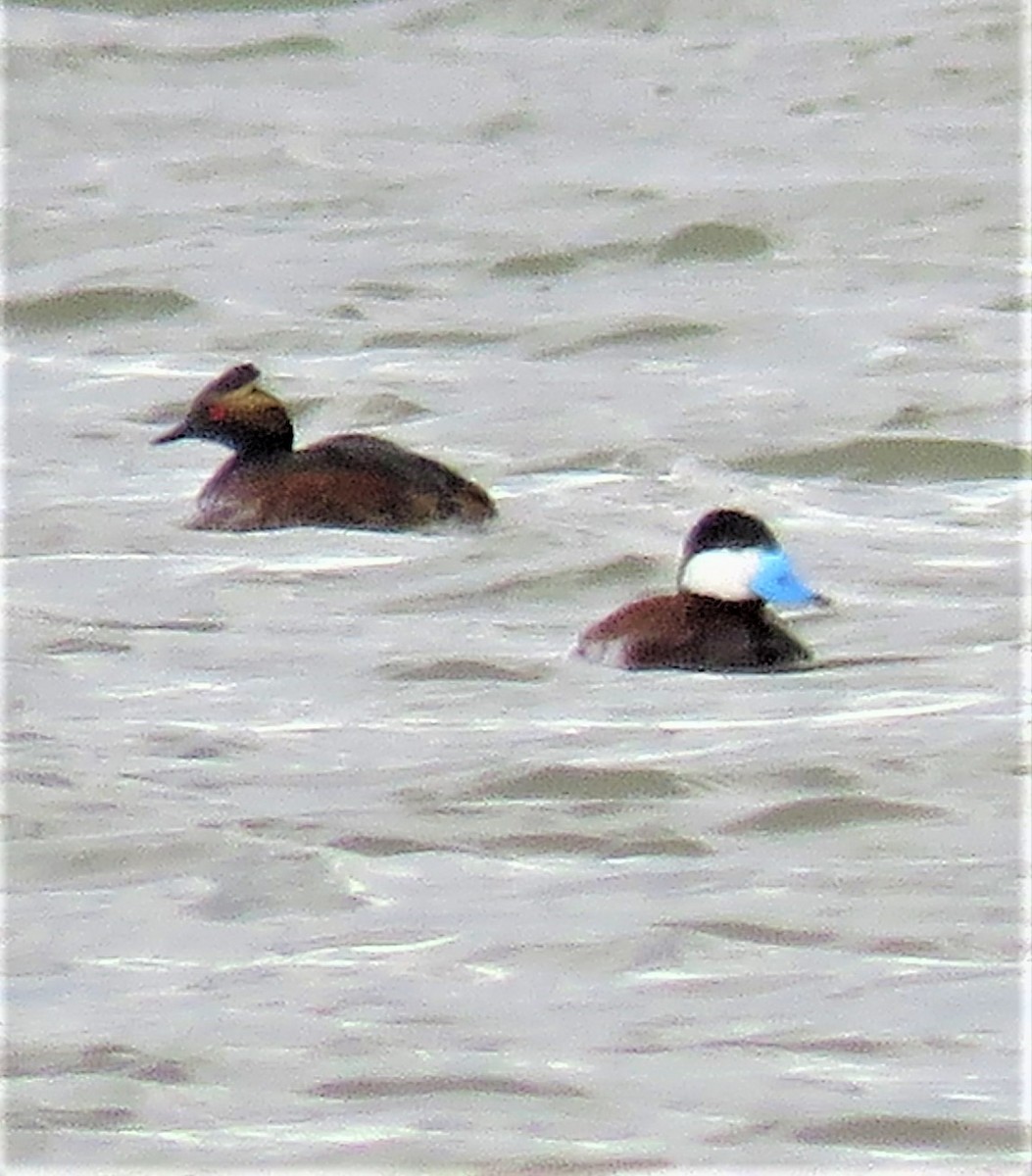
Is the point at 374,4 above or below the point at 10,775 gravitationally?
above

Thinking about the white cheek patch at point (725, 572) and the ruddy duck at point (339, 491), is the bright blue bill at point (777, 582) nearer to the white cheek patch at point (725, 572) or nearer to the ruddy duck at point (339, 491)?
the white cheek patch at point (725, 572)

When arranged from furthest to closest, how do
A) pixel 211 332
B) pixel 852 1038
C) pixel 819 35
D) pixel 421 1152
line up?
1. pixel 819 35
2. pixel 211 332
3. pixel 852 1038
4. pixel 421 1152

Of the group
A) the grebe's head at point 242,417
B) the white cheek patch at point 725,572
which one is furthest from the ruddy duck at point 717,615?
the grebe's head at point 242,417

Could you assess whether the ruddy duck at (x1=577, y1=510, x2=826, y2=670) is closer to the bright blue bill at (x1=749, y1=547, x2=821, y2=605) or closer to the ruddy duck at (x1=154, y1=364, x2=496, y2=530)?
the bright blue bill at (x1=749, y1=547, x2=821, y2=605)

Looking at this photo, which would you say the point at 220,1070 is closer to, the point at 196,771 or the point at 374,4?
the point at 196,771

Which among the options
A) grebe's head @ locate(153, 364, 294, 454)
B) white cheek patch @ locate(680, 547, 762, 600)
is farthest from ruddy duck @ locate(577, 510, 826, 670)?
grebe's head @ locate(153, 364, 294, 454)

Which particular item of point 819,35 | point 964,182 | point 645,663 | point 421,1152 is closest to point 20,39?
point 819,35
